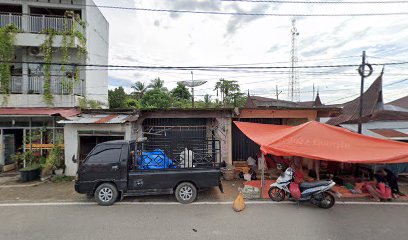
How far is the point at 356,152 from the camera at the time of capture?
6.79 metres

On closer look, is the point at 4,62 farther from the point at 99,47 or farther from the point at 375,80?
the point at 375,80

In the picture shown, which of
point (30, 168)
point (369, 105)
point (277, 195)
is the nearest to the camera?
point (277, 195)

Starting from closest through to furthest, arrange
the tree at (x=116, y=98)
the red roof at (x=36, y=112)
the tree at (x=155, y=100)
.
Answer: the red roof at (x=36, y=112)
the tree at (x=155, y=100)
the tree at (x=116, y=98)

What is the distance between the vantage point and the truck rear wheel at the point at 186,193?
6.96 metres

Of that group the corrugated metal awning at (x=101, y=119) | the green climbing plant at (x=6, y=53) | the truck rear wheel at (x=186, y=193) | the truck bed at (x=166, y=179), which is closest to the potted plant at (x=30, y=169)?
the corrugated metal awning at (x=101, y=119)

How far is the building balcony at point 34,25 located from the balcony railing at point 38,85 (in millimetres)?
1778

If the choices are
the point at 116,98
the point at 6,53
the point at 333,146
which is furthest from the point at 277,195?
the point at 116,98

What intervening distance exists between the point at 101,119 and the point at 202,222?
22.0 feet

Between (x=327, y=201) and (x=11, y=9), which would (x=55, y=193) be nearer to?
(x=327, y=201)

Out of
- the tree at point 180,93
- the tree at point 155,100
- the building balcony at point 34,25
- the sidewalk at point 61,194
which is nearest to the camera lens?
the sidewalk at point 61,194

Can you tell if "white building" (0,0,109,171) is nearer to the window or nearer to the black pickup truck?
the window

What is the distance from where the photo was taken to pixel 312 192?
6703 mm

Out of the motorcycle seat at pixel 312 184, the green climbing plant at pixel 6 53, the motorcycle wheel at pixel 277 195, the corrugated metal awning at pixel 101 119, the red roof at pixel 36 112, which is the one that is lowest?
the motorcycle wheel at pixel 277 195

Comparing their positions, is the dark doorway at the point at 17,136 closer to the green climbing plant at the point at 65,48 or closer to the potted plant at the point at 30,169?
the potted plant at the point at 30,169
